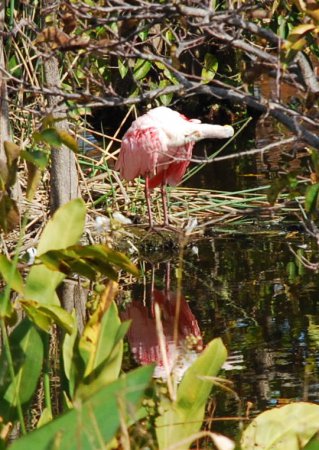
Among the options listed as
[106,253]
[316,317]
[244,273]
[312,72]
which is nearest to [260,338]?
[316,317]

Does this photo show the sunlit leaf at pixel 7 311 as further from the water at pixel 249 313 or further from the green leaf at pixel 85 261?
the water at pixel 249 313

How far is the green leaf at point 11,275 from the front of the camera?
244 centimetres

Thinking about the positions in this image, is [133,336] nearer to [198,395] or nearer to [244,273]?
[244,273]

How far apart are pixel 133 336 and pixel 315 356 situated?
910mm

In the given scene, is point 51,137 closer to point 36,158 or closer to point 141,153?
point 36,158

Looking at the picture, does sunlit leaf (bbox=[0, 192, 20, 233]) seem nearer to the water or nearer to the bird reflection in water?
the water

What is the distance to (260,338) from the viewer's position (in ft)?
15.3

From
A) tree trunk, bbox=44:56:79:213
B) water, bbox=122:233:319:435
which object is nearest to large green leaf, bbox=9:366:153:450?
water, bbox=122:233:319:435

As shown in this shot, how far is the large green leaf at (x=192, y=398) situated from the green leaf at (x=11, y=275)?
449mm

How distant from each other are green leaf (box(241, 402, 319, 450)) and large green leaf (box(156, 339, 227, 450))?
0.64 feet

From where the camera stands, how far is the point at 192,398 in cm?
264

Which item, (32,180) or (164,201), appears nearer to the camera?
(32,180)

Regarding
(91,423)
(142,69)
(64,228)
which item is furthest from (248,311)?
(91,423)

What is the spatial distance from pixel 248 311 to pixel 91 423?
10.4 ft
